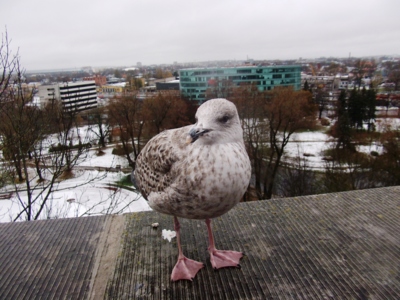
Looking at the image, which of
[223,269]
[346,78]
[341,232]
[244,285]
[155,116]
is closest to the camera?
[244,285]

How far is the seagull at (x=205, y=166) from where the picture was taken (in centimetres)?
205

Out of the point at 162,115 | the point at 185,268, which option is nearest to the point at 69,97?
the point at 162,115

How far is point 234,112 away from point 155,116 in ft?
55.4

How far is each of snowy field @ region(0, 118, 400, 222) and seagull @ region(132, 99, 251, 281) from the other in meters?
6.54

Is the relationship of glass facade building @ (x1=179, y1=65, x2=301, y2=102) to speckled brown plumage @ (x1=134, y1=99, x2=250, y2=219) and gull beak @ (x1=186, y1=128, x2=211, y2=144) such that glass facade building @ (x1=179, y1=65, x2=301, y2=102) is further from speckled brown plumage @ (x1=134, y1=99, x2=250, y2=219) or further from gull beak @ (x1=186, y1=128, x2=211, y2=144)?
gull beak @ (x1=186, y1=128, x2=211, y2=144)

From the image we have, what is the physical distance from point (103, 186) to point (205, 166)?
46.6 feet

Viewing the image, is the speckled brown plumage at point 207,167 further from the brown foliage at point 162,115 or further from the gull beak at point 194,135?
the brown foliage at point 162,115

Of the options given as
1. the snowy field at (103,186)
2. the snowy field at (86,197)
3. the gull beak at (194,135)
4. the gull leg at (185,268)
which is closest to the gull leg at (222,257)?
the gull leg at (185,268)

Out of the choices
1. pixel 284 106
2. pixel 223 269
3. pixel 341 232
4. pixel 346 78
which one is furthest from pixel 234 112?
pixel 346 78

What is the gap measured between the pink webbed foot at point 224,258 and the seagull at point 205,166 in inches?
23.7

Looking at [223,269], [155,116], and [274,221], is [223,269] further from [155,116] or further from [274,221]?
[155,116]

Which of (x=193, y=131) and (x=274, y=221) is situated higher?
(x=193, y=131)

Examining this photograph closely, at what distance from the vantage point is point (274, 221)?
333 centimetres

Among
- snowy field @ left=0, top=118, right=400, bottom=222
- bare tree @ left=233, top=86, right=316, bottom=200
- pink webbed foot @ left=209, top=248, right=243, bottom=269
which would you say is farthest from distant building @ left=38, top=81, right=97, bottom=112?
bare tree @ left=233, top=86, right=316, bottom=200
